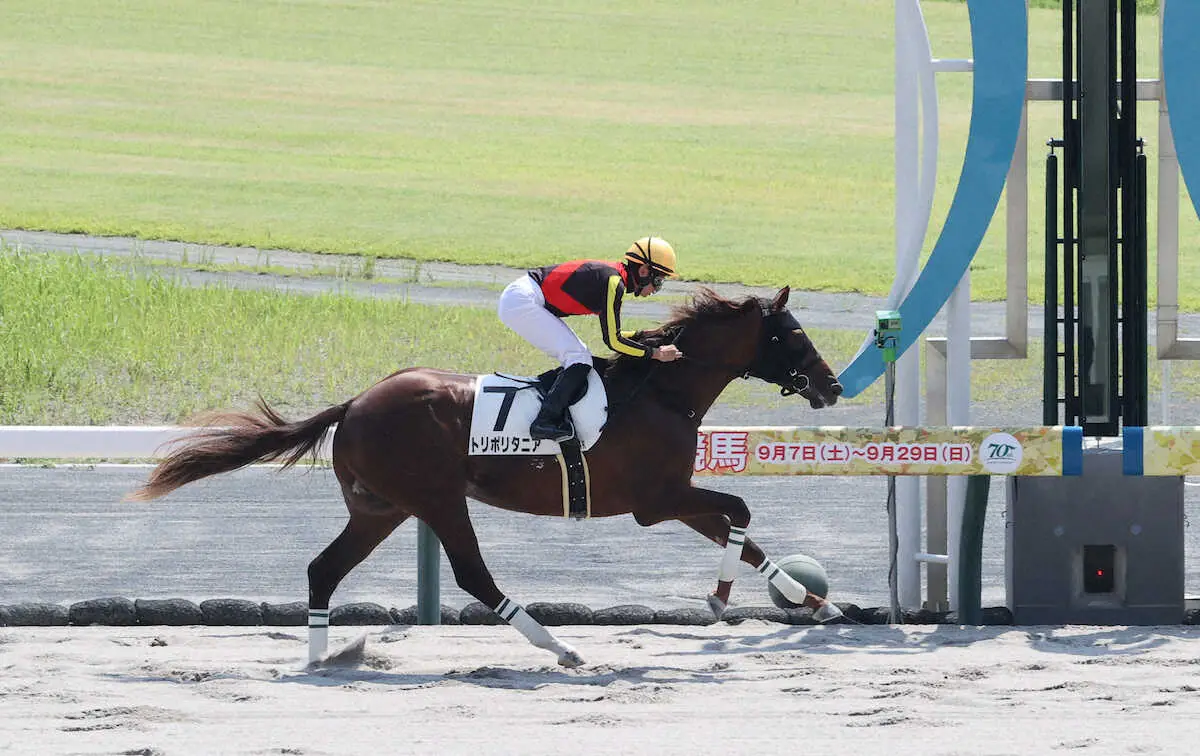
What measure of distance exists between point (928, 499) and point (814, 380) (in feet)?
4.66

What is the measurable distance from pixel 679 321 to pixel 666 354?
332 mm

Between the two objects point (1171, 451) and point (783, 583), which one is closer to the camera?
point (783, 583)

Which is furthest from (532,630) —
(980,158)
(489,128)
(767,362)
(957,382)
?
(489,128)

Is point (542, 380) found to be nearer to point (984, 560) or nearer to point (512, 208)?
→ point (984, 560)

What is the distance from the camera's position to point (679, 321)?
733 centimetres

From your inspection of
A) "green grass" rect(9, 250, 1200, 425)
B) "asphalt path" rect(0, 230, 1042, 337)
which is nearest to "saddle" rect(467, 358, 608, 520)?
"green grass" rect(9, 250, 1200, 425)

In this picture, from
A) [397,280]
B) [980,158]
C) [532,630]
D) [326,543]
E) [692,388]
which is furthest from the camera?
[397,280]

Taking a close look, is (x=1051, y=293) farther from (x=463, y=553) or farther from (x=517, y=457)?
(x=463, y=553)

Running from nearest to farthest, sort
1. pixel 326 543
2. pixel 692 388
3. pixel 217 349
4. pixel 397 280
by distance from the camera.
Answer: pixel 692 388 → pixel 326 543 → pixel 217 349 → pixel 397 280

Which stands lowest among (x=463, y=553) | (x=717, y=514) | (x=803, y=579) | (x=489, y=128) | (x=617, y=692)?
(x=617, y=692)

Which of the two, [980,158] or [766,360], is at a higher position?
[980,158]

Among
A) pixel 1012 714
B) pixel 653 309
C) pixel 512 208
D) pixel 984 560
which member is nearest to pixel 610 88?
pixel 512 208

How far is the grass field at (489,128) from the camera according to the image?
26078 mm

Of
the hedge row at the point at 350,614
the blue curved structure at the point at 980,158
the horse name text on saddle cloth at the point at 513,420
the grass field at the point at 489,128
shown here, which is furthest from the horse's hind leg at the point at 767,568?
the grass field at the point at 489,128
